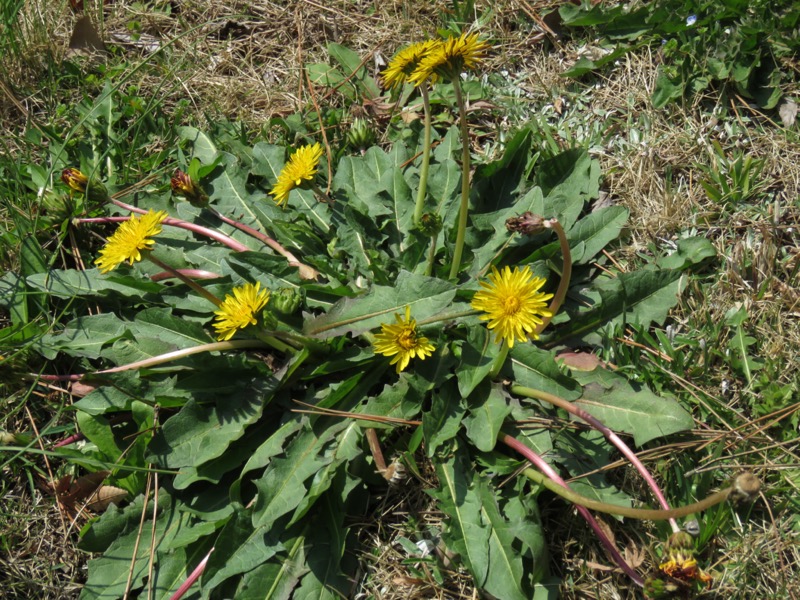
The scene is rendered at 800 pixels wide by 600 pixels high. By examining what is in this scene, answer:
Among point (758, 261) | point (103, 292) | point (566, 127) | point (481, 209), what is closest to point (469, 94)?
point (566, 127)

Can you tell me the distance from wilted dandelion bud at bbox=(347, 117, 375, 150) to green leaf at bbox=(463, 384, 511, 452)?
1.44m

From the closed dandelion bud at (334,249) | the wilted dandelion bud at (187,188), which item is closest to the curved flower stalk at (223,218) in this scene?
the wilted dandelion bud at (187,188)

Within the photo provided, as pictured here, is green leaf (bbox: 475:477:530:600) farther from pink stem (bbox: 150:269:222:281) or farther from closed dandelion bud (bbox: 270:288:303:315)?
pink stem (bbox: 150:269:222:281)

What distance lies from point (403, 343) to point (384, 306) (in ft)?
0.85

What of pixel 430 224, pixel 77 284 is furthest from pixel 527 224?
pixel 77 284

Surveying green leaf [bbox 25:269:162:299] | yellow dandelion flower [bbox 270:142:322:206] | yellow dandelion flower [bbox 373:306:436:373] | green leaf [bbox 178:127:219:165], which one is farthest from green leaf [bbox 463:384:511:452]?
green leaf [bbox 178:127:219:165]

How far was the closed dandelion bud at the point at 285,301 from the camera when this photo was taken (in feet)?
9.10

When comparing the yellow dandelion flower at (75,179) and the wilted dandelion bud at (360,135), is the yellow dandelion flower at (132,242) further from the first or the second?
the wilted dandelion bud at (360,135)

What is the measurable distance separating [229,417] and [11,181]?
76.6 inches

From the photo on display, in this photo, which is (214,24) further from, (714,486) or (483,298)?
(714,486)

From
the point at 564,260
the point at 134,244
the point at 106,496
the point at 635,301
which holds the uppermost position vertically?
the point at 564,260

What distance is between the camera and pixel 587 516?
2404mm

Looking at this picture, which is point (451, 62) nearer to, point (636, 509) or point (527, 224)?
point (527, 224)

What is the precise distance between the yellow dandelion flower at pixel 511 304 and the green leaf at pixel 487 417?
0.38 m
